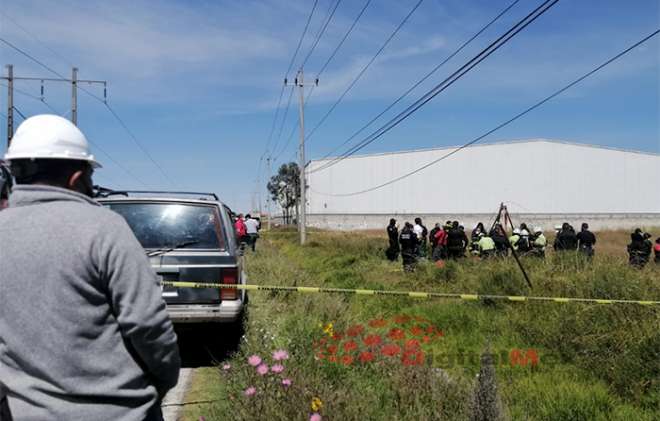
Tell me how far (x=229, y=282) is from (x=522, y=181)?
61809 mm

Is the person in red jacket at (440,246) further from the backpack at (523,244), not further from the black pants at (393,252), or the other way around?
the backpack at (523,244)

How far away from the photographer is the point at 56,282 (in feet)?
6.03

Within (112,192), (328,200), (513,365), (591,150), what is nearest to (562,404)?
(513,365)

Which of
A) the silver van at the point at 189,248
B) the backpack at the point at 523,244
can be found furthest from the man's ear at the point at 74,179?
the backpack at the point at 523,244

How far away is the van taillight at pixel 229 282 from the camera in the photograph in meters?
5.96

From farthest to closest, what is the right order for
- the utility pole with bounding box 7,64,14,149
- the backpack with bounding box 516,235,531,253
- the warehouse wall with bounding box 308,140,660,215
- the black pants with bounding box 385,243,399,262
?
the warehouse wall with bounding box 308,140,660,215 → the utility pole with bounding box 7,64,14,149 → the black pants with bounding box 385,243,399,262 → the backpack with bounding box 516,235,531,253

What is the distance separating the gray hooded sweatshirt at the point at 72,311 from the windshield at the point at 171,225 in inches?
168

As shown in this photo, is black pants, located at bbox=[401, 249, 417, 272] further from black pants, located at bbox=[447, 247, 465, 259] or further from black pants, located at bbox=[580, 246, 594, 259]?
black pants, located at bbox=[580, 246, 594, 259]

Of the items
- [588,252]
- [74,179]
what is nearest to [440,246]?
[588,252]

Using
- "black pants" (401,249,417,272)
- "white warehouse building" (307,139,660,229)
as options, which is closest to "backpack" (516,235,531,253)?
"black pants" (401,249,417,272)

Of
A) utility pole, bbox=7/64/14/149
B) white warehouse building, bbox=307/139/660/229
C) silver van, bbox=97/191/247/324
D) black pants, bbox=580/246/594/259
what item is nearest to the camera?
silver van, bbox=97/191/247/324

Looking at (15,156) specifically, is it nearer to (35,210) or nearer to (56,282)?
(35,210)

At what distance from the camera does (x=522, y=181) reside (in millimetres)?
63781

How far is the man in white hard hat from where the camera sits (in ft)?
6.04
